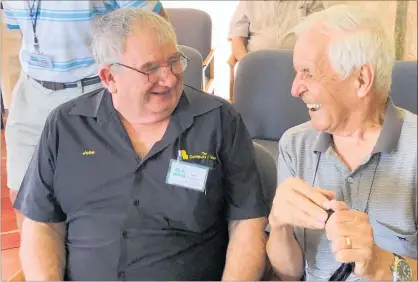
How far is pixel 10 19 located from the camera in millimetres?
1333

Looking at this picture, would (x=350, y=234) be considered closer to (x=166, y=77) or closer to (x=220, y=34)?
(x=166, y=77)

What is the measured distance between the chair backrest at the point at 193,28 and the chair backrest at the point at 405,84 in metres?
0.44

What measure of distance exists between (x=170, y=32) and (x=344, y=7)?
363 millimetres

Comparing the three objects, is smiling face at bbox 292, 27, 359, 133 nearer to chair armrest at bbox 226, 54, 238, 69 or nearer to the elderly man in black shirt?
the elderly man in black shirt

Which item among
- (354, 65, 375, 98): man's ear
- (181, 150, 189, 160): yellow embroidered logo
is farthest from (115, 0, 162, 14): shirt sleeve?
(354, 65, 375, 98): man's ear

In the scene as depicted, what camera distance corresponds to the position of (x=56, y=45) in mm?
1341

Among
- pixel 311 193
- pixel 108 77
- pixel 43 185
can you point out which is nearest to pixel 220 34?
pixel 108 77

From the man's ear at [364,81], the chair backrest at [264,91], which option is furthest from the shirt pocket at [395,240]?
the chair backrest at [264,91]

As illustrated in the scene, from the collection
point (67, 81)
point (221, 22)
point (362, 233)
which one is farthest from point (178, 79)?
point (221, 22)

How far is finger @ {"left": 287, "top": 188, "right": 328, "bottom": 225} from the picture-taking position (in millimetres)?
760

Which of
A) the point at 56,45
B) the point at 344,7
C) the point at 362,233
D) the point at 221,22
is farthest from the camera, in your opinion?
the point at 221,22

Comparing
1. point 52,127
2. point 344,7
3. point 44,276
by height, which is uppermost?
point 344,7

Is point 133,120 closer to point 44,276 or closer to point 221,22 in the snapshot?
point 44,276

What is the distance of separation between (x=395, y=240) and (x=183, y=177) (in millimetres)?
414
